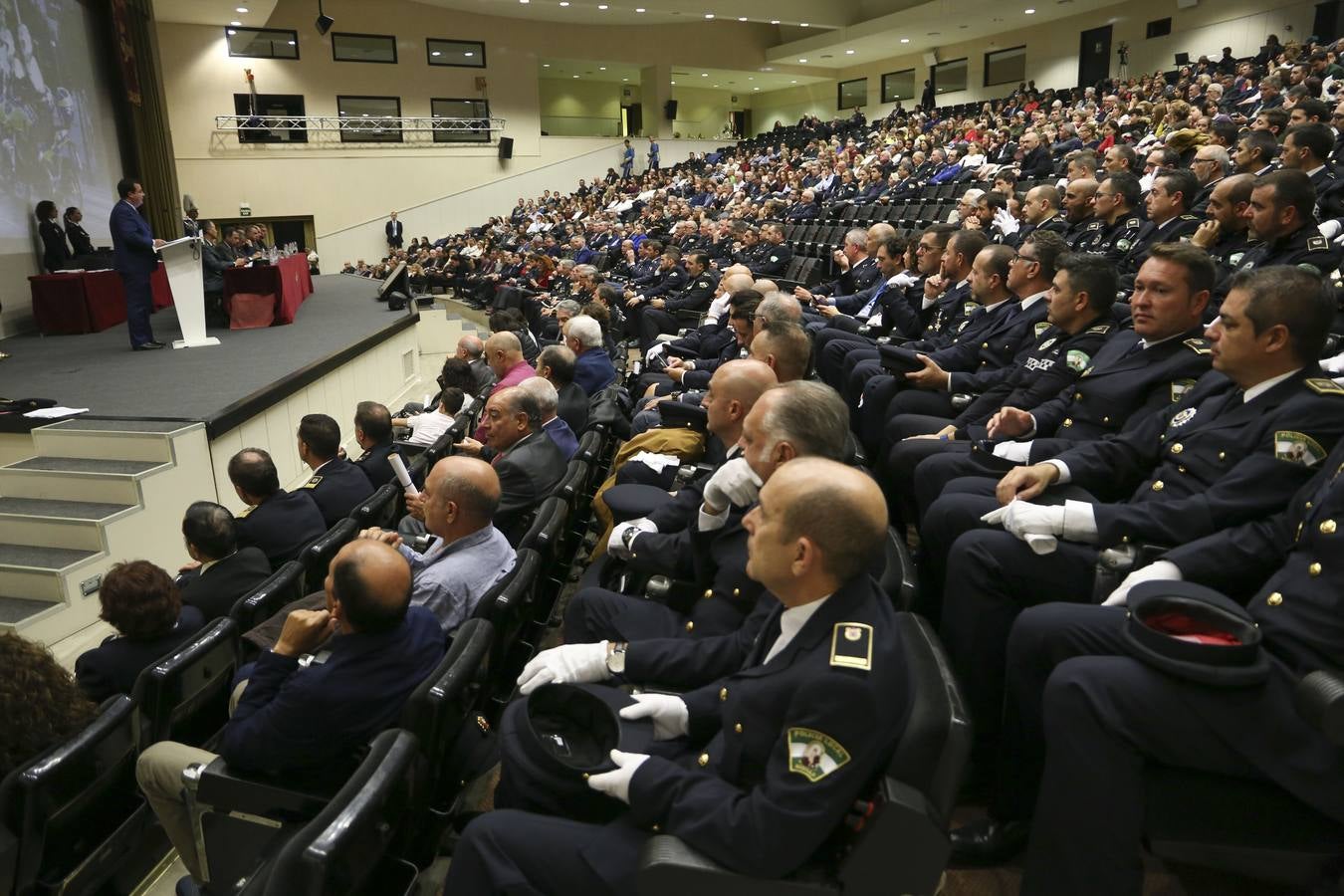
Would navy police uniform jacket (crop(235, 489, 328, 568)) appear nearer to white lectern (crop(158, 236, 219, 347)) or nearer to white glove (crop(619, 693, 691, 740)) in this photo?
white glove (crop(619, 693, 691, 740))

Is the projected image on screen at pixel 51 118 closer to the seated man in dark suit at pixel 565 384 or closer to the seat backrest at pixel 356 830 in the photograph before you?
the seated man in dark suit at pixel 565 384

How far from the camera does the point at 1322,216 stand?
10.8ft

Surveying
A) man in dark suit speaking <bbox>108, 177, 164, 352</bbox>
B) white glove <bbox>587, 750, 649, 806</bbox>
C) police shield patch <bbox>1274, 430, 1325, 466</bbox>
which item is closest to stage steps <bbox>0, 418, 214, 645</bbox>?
man in dark suit speaking <bbox>108, 177, 164, 352</bbox>

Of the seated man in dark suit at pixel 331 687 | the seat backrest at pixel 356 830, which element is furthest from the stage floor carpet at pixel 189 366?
→ the seat backrest at pixel 356 830

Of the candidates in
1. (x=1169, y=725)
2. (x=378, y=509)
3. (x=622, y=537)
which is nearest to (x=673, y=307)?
(x=378, y=509)

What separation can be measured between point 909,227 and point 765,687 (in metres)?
7.79

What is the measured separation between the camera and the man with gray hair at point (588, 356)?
4445 millimetres

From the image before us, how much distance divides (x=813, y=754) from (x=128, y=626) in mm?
1722

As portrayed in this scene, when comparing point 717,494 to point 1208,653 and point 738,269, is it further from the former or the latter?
point 738,269

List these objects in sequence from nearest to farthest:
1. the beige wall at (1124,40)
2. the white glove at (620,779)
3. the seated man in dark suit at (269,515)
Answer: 1. the white glove at (620,779)
2. the seated man in dark suit at (269,515)
3. the beige wall at (1124,40)

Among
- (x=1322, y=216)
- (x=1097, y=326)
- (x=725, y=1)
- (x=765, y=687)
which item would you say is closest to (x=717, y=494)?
(x=765, y=687)

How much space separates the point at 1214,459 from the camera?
182 cm

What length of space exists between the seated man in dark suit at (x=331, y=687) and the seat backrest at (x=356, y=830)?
0.20 metres

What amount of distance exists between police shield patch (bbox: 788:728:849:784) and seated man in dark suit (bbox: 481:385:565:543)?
173 centimetres
